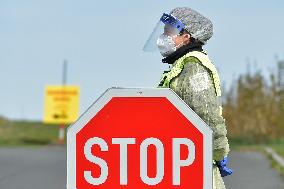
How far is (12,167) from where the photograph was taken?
66.8 feet

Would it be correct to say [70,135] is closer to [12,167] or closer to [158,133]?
[158,133]

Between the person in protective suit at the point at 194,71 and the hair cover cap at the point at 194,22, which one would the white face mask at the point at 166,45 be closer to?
the person in protective suit at the point at 194,71

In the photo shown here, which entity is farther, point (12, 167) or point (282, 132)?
point (282, 132)

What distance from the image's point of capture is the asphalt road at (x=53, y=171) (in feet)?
52.1

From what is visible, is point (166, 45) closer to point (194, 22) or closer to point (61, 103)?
point (194, 22)

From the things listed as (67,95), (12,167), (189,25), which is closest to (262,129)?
(67,95)

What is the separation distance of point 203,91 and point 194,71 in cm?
13

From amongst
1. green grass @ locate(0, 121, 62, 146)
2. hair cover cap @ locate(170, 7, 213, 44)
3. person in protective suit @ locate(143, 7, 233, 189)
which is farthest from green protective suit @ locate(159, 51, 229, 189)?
green grass @ locate(0, 121, 62, 146)

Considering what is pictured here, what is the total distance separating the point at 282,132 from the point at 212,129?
105ft

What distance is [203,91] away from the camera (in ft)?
15.7

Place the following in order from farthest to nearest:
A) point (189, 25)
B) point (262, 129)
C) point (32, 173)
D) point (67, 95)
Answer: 1. point (67, 95)
2. point (262, 129)
3. point (32, 173)
4. point (189, 25)

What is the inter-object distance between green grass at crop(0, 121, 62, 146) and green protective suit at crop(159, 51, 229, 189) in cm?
2905

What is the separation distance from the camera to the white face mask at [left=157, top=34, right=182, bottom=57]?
16.5ft

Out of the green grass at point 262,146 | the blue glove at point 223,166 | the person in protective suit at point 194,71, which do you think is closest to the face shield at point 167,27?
the person in protective suit at point 194,71
